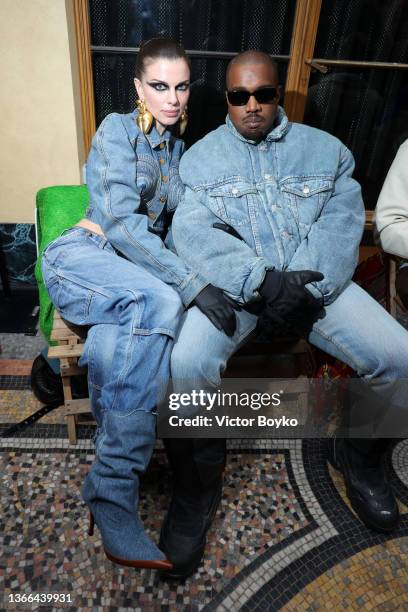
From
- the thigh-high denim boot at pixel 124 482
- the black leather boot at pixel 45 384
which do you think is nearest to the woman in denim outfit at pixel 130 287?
the thigh-high denim boot at pixel 124 482

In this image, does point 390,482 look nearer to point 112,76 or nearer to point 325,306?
point 325,306

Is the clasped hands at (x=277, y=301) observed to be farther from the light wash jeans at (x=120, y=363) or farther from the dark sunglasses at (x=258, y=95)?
the dark sunglasses at (x=258, y=95)

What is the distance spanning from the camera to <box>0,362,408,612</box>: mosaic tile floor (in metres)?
1.76

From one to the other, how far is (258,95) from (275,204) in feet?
1.56

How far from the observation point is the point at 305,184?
7.10ft

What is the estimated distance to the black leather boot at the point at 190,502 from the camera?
1813 millimetres

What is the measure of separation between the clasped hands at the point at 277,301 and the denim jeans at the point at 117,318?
173 mm

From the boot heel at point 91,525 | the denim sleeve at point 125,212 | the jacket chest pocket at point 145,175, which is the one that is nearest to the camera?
the boot heel at point 91,525

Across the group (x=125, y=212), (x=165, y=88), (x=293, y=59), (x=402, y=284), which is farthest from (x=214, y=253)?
(x=293, y=59)

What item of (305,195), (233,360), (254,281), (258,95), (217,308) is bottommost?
(233,360)

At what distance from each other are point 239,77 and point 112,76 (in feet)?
3.70

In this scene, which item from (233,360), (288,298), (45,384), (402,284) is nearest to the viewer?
(288,298)

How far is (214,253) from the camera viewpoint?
203cm

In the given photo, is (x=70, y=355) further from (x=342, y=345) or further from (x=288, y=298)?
(x=342, y=345)
